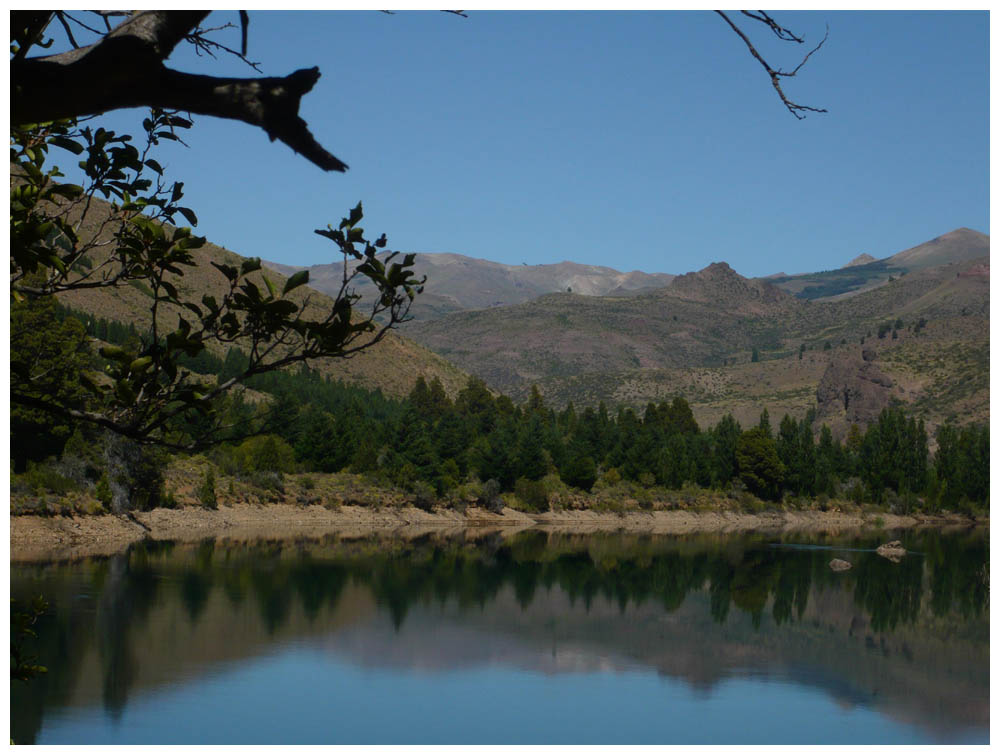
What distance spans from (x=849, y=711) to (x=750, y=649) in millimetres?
5483

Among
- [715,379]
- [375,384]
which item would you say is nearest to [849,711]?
[375,384]

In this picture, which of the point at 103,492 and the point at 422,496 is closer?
the point at 103,492

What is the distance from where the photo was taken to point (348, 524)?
47844 mm

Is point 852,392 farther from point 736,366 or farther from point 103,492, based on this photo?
point 103,492

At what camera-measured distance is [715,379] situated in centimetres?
13012

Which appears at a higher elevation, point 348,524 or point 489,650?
point 348,524

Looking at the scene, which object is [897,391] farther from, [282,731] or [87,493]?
[282,731]

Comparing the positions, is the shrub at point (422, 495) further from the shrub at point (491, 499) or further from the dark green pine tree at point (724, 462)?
the dark green pine tree at point (724, 462)

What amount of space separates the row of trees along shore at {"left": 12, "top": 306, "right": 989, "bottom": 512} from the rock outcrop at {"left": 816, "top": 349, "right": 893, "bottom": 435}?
27077 mm

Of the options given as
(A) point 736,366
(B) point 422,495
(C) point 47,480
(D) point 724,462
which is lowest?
(B) point 422,495

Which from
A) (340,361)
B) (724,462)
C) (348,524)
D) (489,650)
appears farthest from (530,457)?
(489,650)

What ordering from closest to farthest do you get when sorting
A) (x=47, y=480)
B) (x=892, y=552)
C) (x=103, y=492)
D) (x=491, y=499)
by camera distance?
(x=47, y=480)
(x=103, y=492)
(x=892, y=552)
(x=491, y=499)

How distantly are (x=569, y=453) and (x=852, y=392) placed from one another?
5524cm

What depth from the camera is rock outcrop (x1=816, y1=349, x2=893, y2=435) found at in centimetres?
10362
